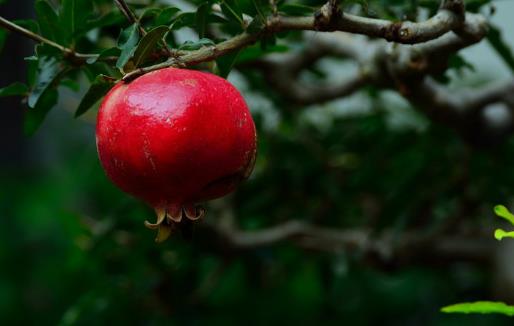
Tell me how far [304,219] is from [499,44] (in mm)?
715

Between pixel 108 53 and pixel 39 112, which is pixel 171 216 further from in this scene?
pixel 39 112

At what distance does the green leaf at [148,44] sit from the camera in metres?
0.82

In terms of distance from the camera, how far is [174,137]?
0.77 meters

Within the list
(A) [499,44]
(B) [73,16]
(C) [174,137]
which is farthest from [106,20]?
(A) [499,44]

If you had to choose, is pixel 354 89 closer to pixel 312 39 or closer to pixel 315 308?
pixel 312 39

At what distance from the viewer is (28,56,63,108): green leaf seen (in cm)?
100

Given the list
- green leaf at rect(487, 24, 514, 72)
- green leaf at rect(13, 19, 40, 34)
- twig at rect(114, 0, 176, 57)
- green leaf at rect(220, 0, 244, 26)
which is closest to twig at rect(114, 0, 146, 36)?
twig at rect(114, 0, 176, 57)

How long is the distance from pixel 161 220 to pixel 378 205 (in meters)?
1.20

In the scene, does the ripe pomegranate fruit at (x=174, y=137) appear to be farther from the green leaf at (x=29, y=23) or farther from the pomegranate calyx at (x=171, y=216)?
the green leaf at (x=29, y=23)

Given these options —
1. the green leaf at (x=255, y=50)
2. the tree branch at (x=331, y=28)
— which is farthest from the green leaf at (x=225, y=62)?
the green leaf at (x=255, y=50)

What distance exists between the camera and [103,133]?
32.0 inches

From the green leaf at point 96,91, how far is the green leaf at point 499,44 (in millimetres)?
630

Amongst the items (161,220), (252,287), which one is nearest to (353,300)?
(252,287)

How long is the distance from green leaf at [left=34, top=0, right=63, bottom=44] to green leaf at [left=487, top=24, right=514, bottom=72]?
0.64 m
